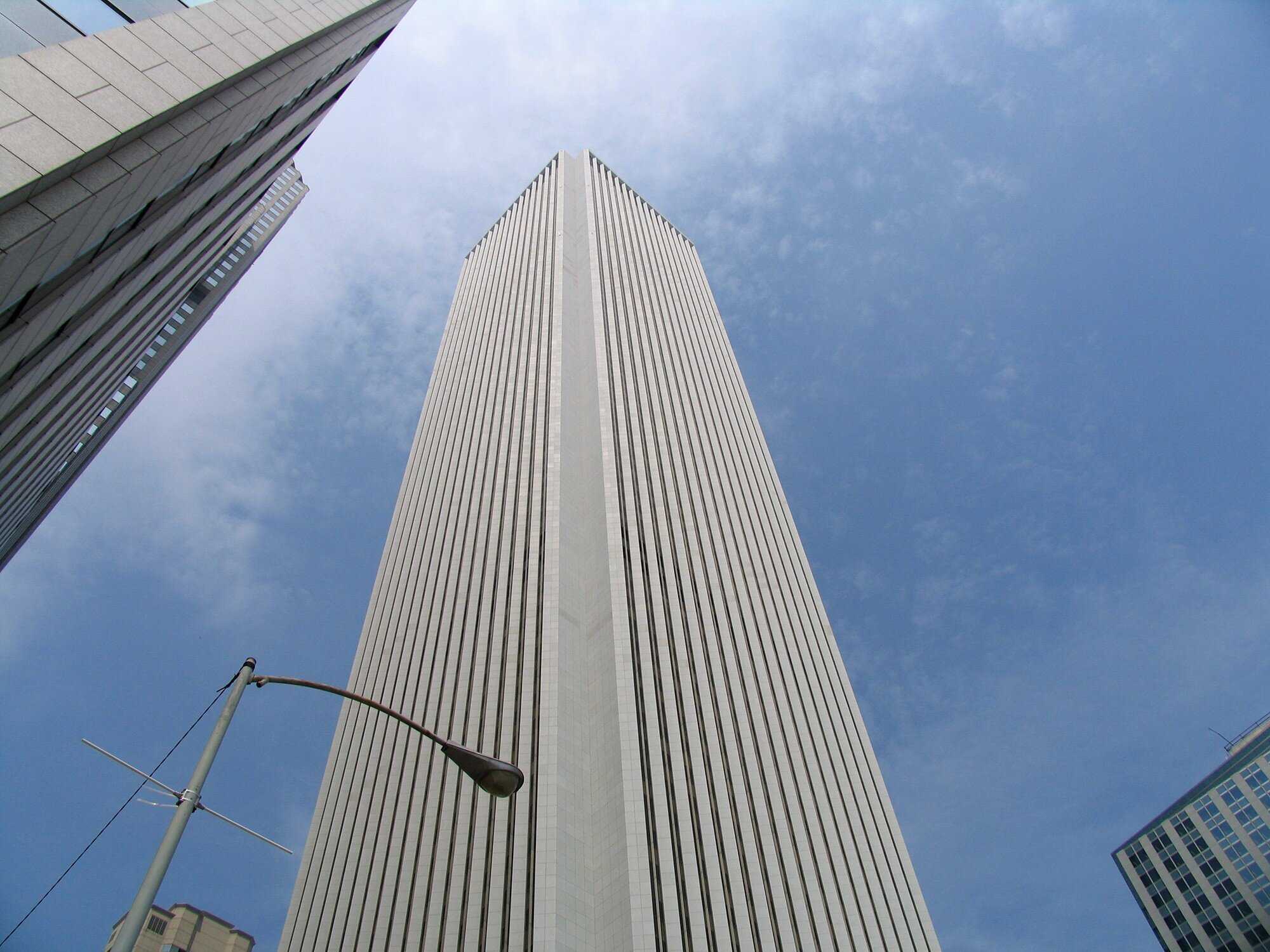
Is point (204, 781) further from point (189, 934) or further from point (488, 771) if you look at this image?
point (189, 934)

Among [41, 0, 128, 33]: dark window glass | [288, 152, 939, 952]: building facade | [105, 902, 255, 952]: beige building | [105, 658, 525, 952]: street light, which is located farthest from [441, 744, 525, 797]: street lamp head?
[105, 902, 255, 952]: beige building

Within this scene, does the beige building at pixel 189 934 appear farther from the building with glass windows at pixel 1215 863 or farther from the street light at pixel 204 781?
the building with glass windows at pixel 1215 863

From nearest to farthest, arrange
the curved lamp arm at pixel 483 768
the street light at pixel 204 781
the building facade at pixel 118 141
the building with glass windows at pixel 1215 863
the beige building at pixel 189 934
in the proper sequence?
the street light at pixel 204 781 → the curved lamp arm at pixel 483 768 → the building facade at pixel 118 141 → the beige building at pixel 189 934 → the building with glass windows at pixel 1215 863

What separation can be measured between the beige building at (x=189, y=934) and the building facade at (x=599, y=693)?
40.7 m

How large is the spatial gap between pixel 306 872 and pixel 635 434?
39584 mm

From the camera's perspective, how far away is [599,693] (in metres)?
47.7

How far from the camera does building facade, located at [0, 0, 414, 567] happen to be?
12.7 metres

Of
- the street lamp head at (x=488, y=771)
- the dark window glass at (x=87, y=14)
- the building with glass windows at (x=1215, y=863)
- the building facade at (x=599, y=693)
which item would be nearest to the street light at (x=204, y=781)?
the street lamp head at (x=488, y=771)

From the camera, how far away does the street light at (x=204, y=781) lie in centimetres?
813

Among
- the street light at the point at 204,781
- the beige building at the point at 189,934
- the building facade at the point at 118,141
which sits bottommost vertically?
the street light at the point at 204,781

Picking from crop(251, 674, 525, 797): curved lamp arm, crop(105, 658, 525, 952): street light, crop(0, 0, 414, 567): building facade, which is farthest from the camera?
crop(0, 0, 414, 567): building facade

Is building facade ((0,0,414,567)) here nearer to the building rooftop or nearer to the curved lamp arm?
the curved lamp arm

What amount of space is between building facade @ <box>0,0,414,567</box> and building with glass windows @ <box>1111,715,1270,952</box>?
112614 mm

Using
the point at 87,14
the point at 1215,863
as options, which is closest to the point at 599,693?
the point at 87,14
